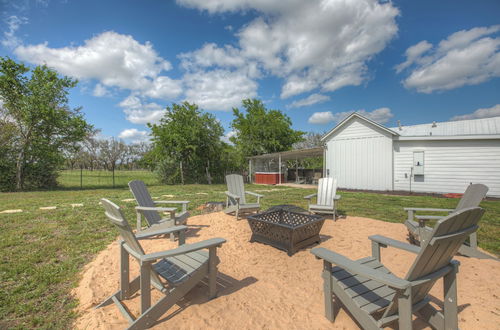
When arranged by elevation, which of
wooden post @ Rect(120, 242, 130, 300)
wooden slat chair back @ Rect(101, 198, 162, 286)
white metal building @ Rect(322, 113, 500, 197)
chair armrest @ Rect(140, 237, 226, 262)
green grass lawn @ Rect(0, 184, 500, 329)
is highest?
white metal building @ Rect(322, 113, 500, 197)

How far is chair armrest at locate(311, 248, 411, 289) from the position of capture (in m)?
1.42

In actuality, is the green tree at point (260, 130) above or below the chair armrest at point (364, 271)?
above

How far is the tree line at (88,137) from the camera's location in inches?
505

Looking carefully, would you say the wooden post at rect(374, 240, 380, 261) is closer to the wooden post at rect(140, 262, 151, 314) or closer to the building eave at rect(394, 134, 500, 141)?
the wooden post at rect(140, 262, 151, 314)

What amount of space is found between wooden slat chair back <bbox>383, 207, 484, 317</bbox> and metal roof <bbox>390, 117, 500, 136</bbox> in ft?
41.4

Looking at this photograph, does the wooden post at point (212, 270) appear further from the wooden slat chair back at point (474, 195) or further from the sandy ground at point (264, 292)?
the wooden slat chair back at point (474, 195)

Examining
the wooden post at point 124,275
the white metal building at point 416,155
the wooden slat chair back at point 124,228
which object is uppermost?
the white metal building at point 416,155

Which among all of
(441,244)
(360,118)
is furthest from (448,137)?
(441,244)

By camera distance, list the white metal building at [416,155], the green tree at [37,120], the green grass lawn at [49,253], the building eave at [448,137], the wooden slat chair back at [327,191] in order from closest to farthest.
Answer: the green grass lawn at [49,253]
the wooden slat chair back at [327,191]
the building eave at [448,137]
the white metal building at [416,155]
the green tree at [37,120]

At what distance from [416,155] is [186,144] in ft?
48.3

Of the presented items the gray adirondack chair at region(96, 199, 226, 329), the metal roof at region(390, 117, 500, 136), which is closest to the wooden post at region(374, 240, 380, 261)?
the gray adirondack chair at region(96, 199, 226, 329)

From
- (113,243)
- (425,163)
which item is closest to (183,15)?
(113,243)

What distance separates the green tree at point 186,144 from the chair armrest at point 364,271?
16.3 m

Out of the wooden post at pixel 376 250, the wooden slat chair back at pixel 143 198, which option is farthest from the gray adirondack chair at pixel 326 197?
the wooden slat chair back at pixel 143 198
